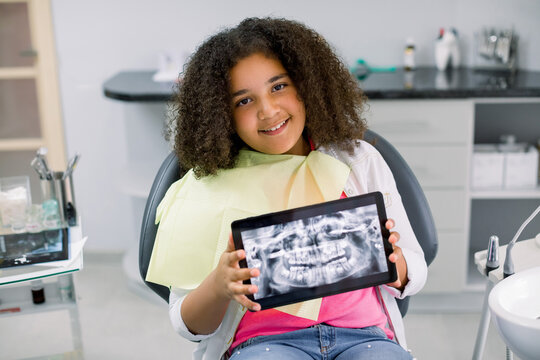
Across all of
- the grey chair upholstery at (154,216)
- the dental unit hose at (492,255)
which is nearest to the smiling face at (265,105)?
the grey chair upholstery at (154,216)

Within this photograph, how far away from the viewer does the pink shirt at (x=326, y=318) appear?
52.2 inches

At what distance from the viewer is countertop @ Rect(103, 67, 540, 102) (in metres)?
2.39

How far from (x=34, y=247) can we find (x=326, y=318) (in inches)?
33.0

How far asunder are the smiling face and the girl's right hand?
0.26 meters

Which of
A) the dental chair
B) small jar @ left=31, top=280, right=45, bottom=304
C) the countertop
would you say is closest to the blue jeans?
the dental chair

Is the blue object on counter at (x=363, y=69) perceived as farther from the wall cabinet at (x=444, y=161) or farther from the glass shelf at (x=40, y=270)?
the glass shelf at (x=40, y=270)

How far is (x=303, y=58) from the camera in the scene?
1.35m

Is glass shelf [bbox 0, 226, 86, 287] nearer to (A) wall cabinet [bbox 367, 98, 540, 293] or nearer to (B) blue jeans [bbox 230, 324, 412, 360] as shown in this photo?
(B) blue jeans [bbox 230, 324, 412, 360]

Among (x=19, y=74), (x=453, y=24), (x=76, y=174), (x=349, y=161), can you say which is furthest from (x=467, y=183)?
(x=19, y=74)

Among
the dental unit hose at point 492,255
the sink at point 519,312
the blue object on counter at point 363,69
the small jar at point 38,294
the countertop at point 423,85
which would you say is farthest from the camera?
the blue object on counter at point 363,69

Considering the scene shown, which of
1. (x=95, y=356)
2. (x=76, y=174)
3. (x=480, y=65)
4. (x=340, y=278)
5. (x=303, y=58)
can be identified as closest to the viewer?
(x=340, y=278)

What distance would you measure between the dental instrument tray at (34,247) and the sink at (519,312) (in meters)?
1.06

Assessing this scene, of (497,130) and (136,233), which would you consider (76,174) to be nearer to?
(136,233)

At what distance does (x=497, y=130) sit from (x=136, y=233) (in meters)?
1.66
